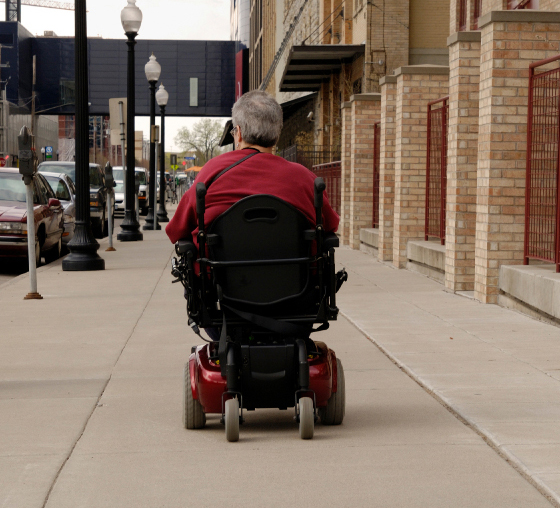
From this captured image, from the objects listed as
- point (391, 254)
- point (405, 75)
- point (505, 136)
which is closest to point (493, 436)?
point (505, 136)

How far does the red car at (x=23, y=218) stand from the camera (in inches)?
607

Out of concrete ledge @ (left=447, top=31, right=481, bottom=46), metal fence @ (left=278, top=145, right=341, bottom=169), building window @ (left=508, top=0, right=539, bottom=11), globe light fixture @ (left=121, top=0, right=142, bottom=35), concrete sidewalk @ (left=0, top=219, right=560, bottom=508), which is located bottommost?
concrete sidewalk @ (left=0, top=219, right=560, bottom=508)

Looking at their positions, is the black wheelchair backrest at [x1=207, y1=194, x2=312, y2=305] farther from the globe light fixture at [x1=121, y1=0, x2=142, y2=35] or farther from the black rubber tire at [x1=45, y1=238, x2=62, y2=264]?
the globe light fixture at [x1=121, y1=0, x2=142, y2=35]

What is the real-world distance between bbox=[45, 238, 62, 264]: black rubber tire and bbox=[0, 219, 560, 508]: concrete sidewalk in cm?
920

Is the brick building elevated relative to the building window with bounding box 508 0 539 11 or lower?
lower

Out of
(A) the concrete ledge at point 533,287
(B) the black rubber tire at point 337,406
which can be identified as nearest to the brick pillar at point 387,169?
(A) the concrete ledge at point 533,287

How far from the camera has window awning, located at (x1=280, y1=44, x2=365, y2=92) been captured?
2430 centimetres

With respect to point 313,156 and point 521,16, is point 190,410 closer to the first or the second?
point 521,16

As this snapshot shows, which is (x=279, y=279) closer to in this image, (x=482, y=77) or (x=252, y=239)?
(x=252, y=239)

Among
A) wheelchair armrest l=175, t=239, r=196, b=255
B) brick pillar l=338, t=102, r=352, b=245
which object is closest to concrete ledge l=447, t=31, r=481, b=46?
wheelchair armrest l=175, t=239, r=196, b=255

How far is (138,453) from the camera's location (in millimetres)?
4703

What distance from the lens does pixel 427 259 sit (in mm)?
13641

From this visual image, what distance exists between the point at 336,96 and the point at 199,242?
24840 millimetres

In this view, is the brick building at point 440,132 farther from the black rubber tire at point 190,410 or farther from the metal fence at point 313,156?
the black rubber tire at point 190,410
